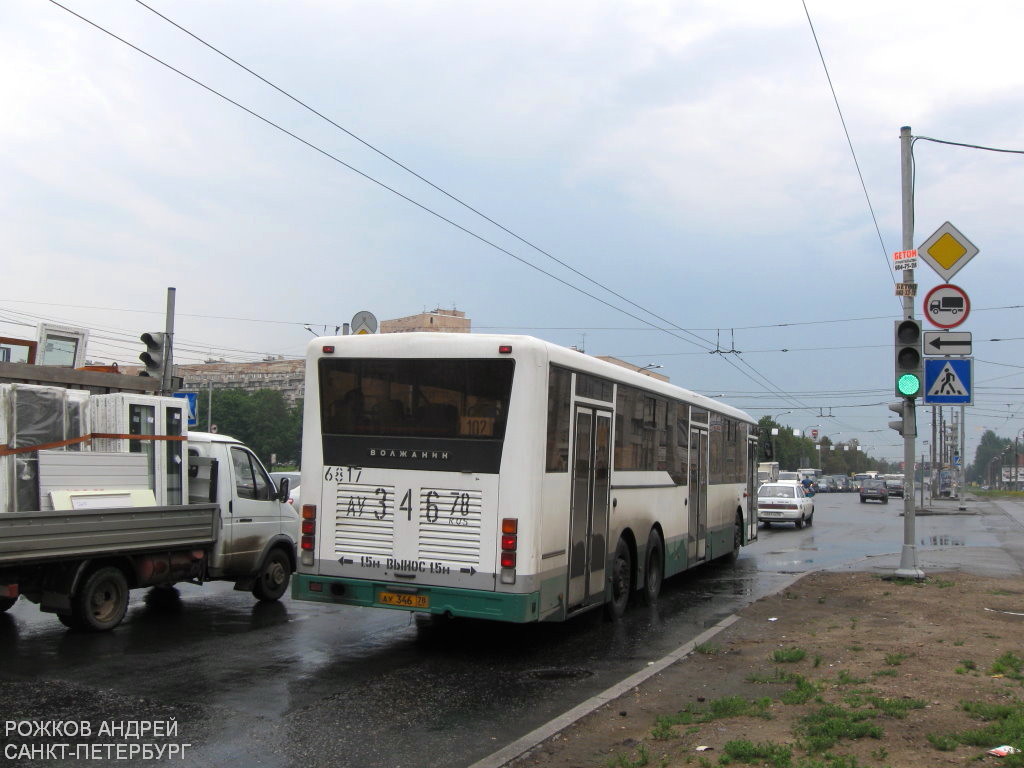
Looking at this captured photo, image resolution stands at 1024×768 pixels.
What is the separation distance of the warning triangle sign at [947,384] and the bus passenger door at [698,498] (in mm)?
3406

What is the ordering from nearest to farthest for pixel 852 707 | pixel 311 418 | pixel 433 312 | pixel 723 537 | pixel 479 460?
pixel 852 707
pixel 479 460
pixel 311 418
pixel 723 537
pixel 433 312

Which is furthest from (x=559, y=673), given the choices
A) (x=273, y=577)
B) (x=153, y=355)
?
(x=153, y=355)

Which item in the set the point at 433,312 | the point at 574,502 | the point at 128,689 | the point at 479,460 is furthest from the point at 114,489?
the point at 433,312

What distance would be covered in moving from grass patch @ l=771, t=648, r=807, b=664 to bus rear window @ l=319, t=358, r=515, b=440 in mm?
3152

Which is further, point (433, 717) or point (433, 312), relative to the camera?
point (433, 312)

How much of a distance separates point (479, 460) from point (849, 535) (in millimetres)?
22035

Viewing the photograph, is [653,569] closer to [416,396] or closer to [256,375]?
[416,396]

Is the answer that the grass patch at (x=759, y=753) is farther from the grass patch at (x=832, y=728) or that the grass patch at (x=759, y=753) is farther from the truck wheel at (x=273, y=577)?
the truck wheel at (x=273, y=577)

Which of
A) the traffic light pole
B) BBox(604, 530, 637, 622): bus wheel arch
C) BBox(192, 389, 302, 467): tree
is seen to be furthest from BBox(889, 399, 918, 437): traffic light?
BBox(192, 389, 302, 467): tree

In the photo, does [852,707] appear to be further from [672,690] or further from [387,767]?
[387,767]

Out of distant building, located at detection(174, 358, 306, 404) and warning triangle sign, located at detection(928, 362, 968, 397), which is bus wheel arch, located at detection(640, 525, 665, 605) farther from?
distant building, located at detection(174, 358, 306, 404)

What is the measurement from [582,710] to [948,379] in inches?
375

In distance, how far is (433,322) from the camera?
223 feet

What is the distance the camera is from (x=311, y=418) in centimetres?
907
